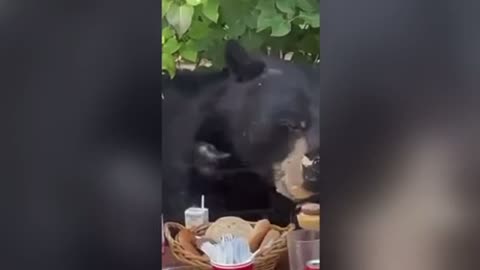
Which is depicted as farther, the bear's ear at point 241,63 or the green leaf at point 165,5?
the bear's ear at point 241,63

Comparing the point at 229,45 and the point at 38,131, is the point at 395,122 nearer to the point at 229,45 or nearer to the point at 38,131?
the point at 229,45

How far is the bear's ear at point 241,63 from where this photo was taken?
0.95 m

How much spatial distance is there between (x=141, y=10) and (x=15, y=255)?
33 centimetres

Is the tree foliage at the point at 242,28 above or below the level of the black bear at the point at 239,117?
above

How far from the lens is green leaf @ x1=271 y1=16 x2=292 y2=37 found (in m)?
0.96

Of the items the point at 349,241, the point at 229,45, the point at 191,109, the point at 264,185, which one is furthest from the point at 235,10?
the point at 349,241

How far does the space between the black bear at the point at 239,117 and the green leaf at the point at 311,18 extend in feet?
0.20

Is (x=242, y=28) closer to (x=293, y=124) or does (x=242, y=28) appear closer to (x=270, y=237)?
(x=293, y=124)

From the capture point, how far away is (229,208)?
97 cm

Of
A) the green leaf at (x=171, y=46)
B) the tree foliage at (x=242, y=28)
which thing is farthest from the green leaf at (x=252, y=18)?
the green leaf at (x=171, y=46)

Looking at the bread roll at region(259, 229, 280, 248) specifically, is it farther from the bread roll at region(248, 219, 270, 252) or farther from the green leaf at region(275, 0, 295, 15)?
the green leaf at region(275, 0, 295, 15)

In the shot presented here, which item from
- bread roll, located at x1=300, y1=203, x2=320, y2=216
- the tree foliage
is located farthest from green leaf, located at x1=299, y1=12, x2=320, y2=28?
bread roll, located at x1=300, y1=203, x2=320, y2=216

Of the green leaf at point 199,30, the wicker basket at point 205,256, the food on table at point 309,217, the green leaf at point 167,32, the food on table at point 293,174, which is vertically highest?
the green leaf at point 199,30

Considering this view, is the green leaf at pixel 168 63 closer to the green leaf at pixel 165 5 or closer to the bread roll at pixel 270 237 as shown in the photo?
the green leaf at pixel 165 5
